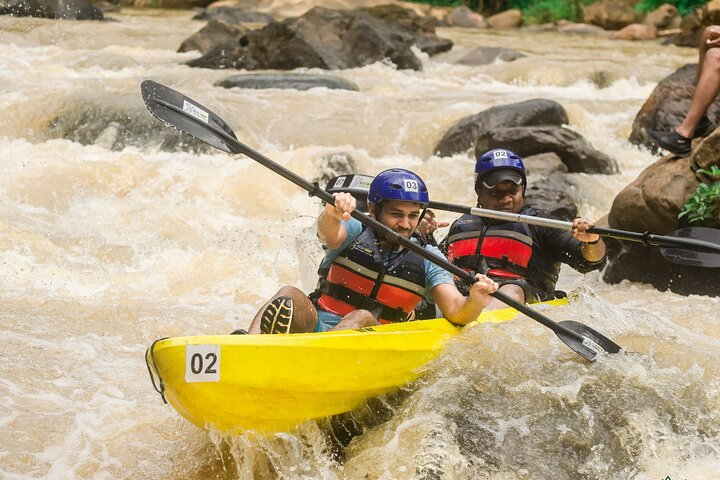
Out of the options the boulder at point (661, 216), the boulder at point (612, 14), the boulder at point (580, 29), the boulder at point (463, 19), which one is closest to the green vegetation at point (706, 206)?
the boulder at point (661, 216)

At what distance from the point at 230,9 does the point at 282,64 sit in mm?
8755

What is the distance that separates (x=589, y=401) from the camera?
3.60m

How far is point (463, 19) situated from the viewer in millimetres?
21766

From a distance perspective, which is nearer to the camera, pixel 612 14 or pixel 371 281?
pixel 371 281

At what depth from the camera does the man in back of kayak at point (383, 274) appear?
3.67 m

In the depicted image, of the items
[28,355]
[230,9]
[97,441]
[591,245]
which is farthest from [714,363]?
[230,9]

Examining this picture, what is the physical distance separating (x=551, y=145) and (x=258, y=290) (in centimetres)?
362

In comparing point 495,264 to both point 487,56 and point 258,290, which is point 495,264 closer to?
point 258,290

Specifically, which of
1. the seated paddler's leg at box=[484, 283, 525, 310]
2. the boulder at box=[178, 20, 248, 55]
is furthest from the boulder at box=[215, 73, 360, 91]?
the seated paddler's leg at box=[484, 283, 525, 310]

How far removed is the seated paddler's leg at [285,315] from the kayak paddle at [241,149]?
0.40 meters

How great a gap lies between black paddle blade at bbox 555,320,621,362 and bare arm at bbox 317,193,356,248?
1093 mm

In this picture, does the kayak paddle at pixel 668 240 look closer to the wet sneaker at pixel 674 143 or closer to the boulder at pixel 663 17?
the wet sneaker at pixel 674 143

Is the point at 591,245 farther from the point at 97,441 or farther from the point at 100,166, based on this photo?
the point at 100,166

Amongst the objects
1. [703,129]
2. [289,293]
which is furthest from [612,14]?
[289,293]
